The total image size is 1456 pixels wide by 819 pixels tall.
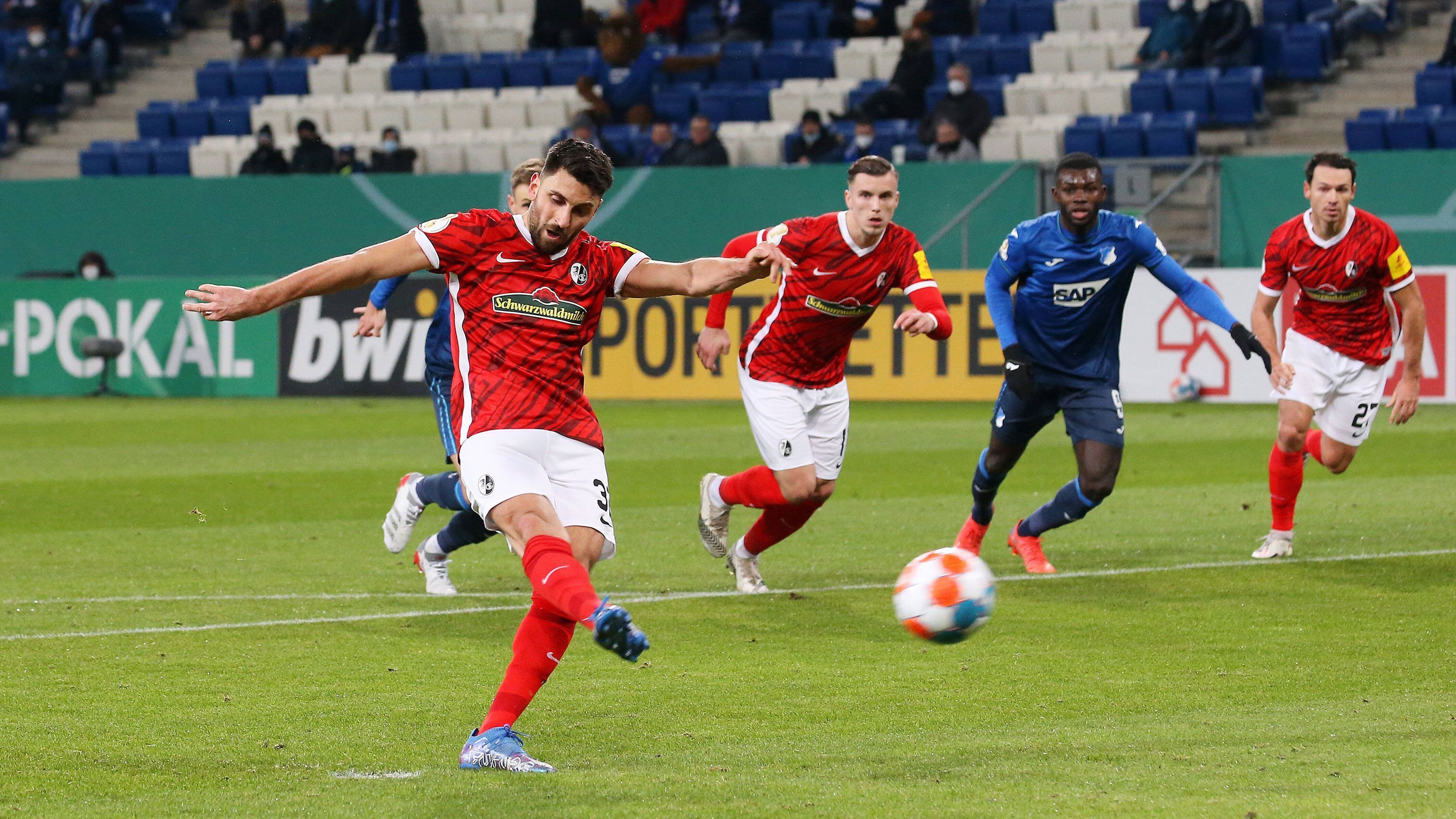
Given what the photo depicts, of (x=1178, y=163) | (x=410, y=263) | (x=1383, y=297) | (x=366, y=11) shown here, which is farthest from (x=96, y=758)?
(x=366, y=11)

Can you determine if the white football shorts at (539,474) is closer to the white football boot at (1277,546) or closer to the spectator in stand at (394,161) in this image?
the white football boot at (1277,546)

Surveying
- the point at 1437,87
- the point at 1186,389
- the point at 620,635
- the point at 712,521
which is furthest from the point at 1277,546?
the point at 1437,87

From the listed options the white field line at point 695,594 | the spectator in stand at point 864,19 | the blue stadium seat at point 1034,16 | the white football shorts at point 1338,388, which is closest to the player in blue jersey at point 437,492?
the white field line at point 695,594

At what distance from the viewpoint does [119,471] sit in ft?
44.7

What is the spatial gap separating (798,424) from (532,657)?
3.41 m

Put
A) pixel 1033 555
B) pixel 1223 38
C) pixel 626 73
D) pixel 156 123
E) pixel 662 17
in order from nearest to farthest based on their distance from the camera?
pixel 1033 555, pixel 1223 38, pixel 626 73, pixel 662 17, pixel 156 123

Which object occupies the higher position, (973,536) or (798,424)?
(798,424)

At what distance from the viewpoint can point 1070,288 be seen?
8555mm

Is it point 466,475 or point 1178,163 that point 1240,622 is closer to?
point 466,475

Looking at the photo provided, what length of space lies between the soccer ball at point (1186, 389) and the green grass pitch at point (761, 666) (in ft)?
17.5

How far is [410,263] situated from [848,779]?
196 cm

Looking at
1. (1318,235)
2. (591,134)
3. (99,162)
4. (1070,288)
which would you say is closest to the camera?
(1070,288)

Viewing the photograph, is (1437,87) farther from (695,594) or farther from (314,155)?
(695,594)

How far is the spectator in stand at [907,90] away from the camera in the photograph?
22016mm
